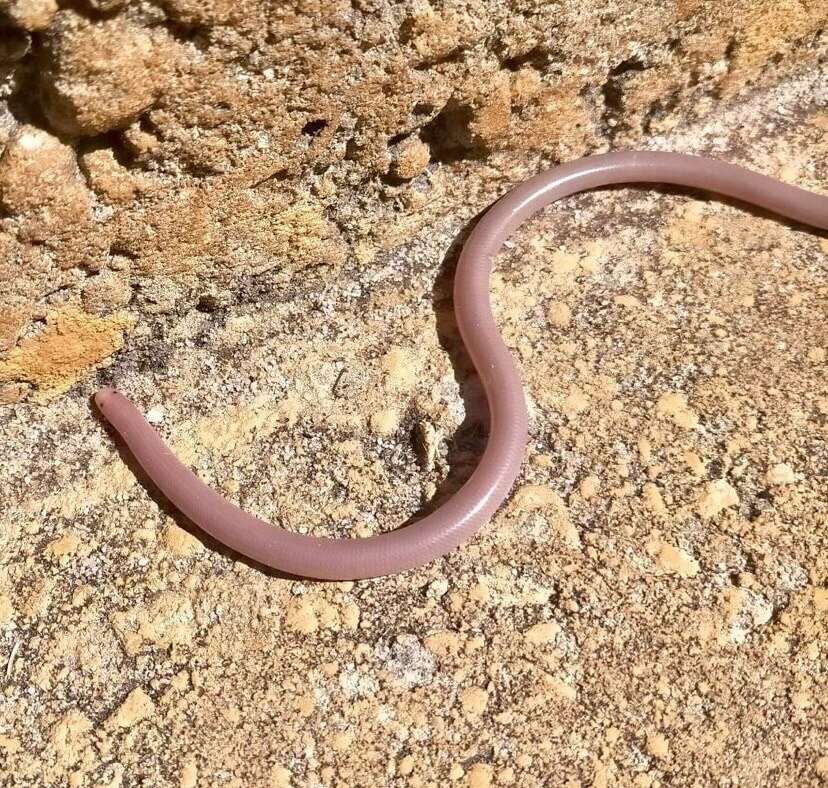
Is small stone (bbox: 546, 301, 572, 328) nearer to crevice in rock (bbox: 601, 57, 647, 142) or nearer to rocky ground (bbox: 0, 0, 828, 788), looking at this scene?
rocky ground (bbox: 0, 0, 828, 788)

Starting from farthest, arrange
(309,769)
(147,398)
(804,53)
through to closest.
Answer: (804,53) < (147,398) < (309,769)

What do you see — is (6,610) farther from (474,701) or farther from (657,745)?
(657,745)

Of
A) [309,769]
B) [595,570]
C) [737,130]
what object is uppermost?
[737,130]

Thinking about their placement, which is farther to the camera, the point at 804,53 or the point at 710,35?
the point at 804,53

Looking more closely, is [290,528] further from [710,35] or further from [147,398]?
[710,35]

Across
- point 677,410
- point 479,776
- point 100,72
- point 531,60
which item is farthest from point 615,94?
point 479,776

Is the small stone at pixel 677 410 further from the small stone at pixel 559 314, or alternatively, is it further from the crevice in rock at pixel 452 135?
the crevice in rock at pixel 452 135

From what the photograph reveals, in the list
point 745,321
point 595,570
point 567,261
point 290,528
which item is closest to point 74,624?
point 290,528
